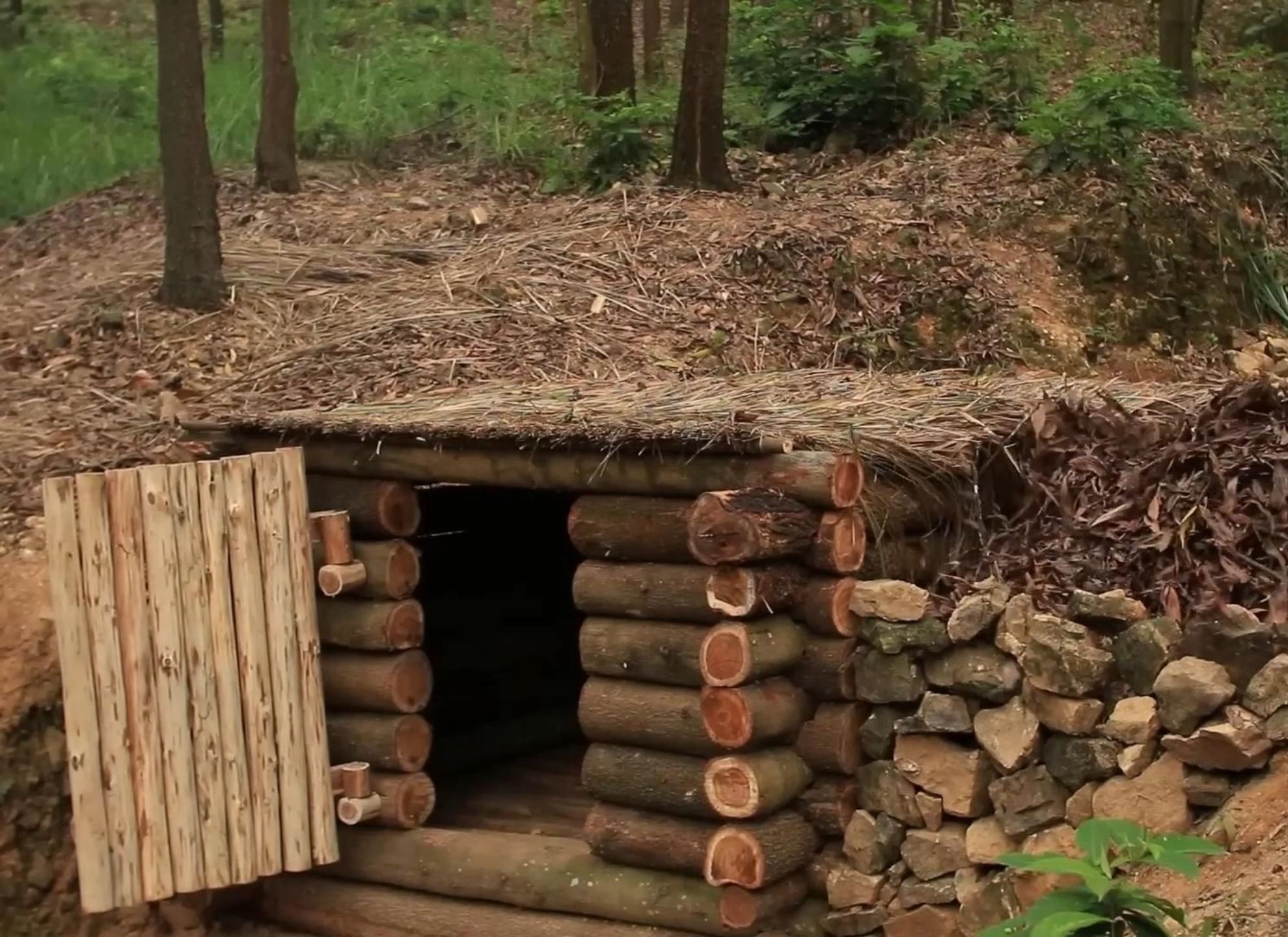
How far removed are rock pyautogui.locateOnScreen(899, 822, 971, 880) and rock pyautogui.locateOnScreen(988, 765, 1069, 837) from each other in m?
0.21

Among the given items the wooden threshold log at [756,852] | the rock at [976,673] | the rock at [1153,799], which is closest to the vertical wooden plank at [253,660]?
the wooden threshold log at [756,852]

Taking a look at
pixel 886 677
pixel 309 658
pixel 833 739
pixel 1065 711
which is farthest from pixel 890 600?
pixel 309 658

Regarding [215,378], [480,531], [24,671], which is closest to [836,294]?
[480,531]

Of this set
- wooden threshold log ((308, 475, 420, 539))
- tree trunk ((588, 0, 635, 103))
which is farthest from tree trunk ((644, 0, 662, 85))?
wooden threshold log ((308, 475, 420, 539))

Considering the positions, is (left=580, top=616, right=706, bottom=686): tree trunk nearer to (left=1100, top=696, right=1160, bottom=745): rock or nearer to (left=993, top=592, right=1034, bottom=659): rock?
(left=993, top=592, right=1034, bottom=659): rock

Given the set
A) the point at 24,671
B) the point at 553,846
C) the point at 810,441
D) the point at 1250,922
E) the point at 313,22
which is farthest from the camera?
the point at 313,22

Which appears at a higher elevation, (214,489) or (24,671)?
(214,489)

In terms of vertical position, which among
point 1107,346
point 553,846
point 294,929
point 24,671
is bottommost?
point 294,929

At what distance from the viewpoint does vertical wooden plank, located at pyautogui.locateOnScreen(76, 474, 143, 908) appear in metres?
5.59

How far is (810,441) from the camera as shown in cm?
551

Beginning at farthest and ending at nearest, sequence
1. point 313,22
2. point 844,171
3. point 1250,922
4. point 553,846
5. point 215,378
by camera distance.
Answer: point 313,22, point 844,171, point 215,378, point 553,846, point 1250,922

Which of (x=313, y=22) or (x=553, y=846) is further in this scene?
(x=313, y=22)

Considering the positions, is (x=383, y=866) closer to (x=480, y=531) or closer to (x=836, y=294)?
(x=480, y=531)

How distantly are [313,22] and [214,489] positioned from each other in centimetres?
1266
